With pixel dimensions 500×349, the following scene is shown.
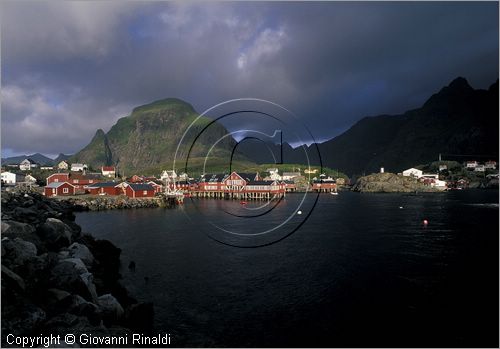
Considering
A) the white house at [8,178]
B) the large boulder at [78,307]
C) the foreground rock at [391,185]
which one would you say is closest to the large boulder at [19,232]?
the large boulder at [78,307]

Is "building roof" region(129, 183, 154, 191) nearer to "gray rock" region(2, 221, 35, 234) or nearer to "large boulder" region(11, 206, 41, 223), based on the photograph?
"large boulder" region(11, 206, 41, 223)

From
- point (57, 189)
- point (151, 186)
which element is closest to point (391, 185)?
point (151, 186)

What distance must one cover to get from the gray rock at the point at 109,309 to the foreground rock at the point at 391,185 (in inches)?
6822

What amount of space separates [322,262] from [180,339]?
1862cm

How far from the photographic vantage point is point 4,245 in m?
17.2

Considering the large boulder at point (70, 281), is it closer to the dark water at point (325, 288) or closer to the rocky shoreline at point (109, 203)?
the dark water at point (325, 288)

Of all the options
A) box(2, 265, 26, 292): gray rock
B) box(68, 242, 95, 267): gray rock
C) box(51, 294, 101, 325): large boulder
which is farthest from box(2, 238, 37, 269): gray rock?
box(68, 242, 95, 267): gray rock

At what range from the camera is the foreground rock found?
168750 millimetres

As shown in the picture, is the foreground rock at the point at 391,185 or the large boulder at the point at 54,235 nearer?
the large boulder at the point at 54,235

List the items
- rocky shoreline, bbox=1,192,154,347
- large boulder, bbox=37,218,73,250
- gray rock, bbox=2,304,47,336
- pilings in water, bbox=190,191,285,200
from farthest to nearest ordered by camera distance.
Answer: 1. pilings in water, bbox=190,191,285,200
2. large boulder, bbox=37,218,73,250
3. rocky shoreline, bbox=1,192,154,347
4. gray rock, bbox=2,304,47,336

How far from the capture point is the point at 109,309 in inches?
689

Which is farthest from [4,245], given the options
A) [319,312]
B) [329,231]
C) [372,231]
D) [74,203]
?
[74,203]

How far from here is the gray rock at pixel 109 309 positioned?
17.1 metres

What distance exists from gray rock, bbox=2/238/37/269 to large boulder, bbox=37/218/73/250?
286 inches
